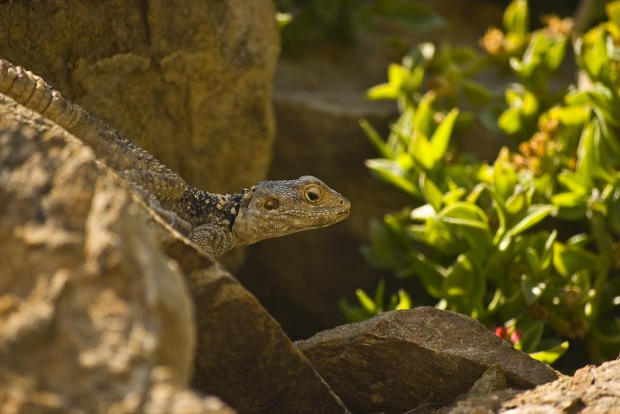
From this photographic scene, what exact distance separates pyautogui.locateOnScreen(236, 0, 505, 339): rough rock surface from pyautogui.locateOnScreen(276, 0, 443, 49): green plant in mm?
196

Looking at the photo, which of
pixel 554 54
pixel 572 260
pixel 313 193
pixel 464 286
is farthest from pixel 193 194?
pixel 554 54

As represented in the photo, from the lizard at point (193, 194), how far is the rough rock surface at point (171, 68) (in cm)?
52

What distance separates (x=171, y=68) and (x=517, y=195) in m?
1.58

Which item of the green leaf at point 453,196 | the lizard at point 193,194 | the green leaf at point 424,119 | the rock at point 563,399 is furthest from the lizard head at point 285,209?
the green leaf at point 424,119

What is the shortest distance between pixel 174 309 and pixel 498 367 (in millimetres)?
1295

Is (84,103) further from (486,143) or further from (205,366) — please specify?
(486,143)

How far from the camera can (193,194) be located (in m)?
3.05

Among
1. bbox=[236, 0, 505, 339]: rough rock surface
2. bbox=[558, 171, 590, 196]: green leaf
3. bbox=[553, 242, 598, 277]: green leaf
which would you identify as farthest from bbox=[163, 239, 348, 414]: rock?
Result: bbox=[236, 0, 505, 339]: rough rock surface

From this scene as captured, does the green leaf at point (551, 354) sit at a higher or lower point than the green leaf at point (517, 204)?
lower

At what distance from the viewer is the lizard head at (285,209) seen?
10.3 ft

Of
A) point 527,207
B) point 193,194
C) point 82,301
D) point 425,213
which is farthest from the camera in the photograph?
point 425,213

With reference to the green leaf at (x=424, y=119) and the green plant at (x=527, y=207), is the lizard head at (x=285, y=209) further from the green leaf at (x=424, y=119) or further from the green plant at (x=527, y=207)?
the green leaf at (x=424, y=119)

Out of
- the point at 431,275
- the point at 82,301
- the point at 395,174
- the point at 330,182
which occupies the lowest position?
the point at 330,182

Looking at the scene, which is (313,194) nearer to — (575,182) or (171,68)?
(171,68)
